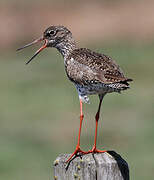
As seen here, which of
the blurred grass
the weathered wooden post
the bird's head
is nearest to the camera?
the weathered wooden post

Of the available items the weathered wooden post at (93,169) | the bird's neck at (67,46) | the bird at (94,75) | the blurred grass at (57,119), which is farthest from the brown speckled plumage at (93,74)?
the blurred grass at (57,119)

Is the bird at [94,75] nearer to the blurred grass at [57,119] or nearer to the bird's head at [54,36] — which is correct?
the bird's head at [54,36]

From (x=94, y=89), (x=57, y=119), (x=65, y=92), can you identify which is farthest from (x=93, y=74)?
(x=65, y=92)

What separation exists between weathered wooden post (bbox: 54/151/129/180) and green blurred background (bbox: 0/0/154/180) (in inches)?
318

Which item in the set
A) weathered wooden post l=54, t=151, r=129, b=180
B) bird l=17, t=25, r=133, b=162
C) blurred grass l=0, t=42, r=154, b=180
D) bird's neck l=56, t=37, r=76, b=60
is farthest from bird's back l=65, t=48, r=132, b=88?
blurred grass l=0, t=42, r=154, b=180

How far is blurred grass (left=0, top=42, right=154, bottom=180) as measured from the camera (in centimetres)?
1496

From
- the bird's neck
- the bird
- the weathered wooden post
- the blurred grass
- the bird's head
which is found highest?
the bird's head

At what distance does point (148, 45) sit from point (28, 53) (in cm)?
538

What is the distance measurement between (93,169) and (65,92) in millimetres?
15871

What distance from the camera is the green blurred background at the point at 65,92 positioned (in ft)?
50.7

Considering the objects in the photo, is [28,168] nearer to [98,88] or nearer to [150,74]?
[98,88]

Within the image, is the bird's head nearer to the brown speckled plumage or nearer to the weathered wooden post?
the brown speckled plumage

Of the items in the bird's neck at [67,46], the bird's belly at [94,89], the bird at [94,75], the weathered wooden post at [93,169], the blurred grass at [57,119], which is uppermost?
the bird's neck at [67,46]

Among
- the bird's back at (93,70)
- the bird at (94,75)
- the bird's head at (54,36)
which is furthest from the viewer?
the bird's head at (54,36)
